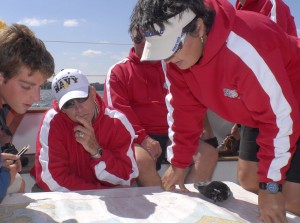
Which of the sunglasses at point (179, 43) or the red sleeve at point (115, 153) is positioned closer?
the sunglasses at point (179, 43)

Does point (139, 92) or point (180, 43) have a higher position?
point (180, 43)

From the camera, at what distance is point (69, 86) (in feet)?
6.64

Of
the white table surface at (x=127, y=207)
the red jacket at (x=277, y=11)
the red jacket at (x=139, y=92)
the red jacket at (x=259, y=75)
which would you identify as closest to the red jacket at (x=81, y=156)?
the white table surface at (x=127, y=207)

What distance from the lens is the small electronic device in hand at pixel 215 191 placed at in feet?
5.32

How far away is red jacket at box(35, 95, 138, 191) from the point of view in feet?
6.44

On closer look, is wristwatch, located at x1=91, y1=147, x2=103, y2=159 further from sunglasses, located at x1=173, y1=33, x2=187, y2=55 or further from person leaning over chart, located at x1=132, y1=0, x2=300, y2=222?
sunglasses, located at x1=173, y1=33, x2=187, y2=55

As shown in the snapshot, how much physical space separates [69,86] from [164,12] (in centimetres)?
88

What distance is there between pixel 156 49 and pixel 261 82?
0.36m

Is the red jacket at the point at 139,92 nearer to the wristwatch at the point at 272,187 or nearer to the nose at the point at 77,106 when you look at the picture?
the nose at the point at 77,106

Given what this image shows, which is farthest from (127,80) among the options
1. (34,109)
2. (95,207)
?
(95,207)

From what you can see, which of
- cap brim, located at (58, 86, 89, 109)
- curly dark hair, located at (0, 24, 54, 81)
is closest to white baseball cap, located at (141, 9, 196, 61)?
curly dark hair, located at (0, 24, 54, 81)

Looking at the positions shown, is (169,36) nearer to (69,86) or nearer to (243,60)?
(243,60)

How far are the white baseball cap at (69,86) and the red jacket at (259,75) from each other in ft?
Result: 2.21

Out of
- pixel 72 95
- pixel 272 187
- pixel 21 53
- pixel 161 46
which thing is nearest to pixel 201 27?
pixel 161 46
